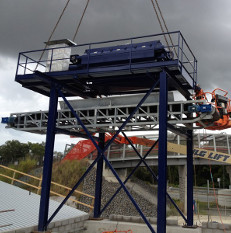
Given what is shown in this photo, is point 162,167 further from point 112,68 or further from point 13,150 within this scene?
point 13,150

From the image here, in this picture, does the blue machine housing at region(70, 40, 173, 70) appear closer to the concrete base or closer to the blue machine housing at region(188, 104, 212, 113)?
the blue machine housing at region(188, 104, 212, 113)

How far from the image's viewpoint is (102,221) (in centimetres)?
1521

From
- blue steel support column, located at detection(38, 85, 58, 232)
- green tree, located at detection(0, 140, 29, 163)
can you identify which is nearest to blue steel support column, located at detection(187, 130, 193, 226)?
blue steel support column, located at detection(38, 85, 58, 232)

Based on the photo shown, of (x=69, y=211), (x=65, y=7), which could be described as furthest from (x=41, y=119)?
(x=65, y=7)

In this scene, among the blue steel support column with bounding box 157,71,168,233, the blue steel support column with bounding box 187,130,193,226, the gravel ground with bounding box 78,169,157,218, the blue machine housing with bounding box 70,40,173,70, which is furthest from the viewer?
the gravel ground with bounding box 78,169,157,218

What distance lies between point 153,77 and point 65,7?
7102 mm

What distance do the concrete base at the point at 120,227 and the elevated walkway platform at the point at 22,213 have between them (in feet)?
1.95

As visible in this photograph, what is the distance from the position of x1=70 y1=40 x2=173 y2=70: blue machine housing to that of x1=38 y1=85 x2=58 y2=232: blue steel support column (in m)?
1.98

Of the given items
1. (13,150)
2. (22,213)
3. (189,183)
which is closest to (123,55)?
(189,183)

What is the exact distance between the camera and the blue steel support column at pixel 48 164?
12.5 m

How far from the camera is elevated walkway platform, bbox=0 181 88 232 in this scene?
11852 millimetres

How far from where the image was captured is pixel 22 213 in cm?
1360

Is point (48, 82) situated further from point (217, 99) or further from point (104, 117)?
point (217, 99)

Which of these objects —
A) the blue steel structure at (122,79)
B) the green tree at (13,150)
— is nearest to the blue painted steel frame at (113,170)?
the blue steel structure at (122,79)
